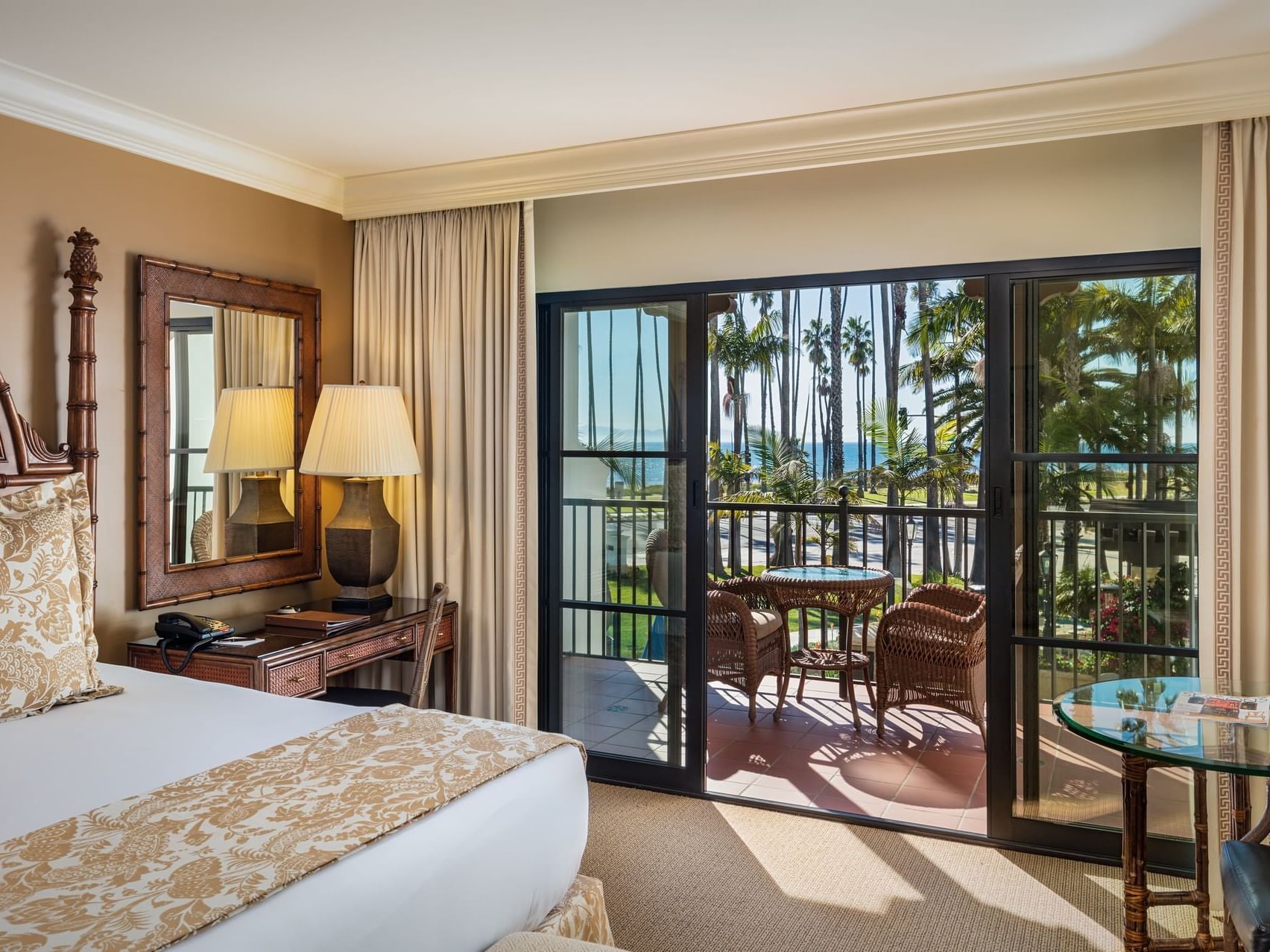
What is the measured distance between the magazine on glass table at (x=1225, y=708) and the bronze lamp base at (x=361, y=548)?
2740mm

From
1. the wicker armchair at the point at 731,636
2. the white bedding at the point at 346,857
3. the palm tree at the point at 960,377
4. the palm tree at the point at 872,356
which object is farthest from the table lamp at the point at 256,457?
the palm tree at the point at 872,356

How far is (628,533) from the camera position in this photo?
3.98 m

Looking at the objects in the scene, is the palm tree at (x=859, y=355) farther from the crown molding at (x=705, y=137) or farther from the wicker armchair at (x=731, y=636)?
the crown molding at (x=705, y=137)

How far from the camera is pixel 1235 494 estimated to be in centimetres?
288

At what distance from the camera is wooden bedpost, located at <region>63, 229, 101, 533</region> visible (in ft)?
9.75

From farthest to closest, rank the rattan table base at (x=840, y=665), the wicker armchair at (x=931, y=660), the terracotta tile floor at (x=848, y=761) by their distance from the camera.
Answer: the rattan table base at (x=840, y=665) → the wicker armchair at (x=931, y=660) → the terracotta tile floor at (x=848, y=761)

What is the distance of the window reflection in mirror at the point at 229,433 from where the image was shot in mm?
3406

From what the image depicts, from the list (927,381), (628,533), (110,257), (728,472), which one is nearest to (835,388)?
(927,381)

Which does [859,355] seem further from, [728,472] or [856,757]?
[856,757]

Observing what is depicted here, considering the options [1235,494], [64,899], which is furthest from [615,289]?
[64,899]

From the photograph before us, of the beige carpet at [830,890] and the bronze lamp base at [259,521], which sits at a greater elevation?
the bronze lamp base at [259,521]

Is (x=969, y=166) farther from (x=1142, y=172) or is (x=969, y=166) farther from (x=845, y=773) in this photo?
(x=845, y=773)

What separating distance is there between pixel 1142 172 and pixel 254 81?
9.40 feet

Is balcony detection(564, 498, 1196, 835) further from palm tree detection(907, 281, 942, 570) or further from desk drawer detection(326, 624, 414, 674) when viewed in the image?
desk drawer detection(326, 624, 414, 674)
